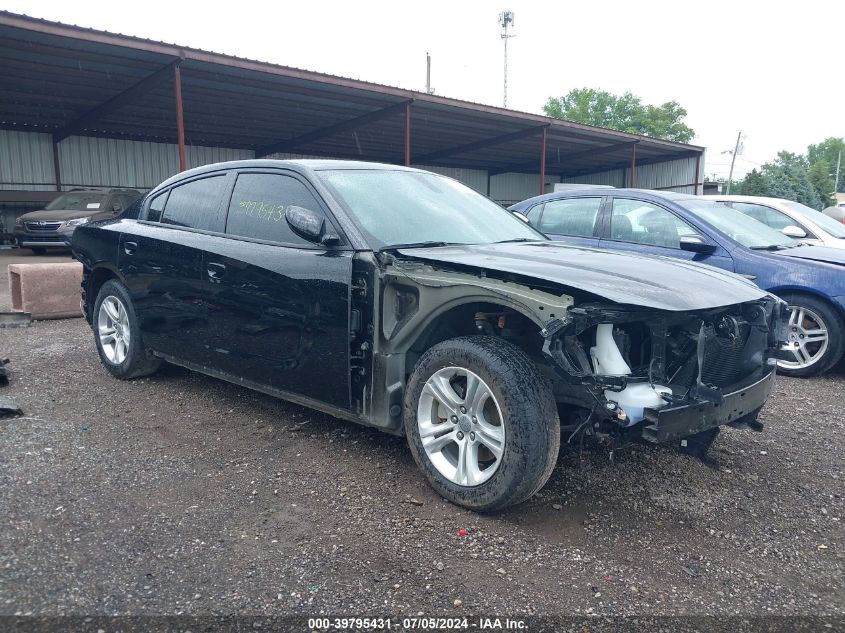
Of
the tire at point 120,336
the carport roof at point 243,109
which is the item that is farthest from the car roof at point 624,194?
the carport roof at point 243,109

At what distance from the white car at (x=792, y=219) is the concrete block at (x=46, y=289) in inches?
272

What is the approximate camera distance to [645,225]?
6.12 meters

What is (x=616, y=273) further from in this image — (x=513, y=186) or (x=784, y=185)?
→ (x=784, y=185)

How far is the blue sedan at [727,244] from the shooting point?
526cm

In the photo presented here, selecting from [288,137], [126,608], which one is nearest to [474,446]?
[126,608]

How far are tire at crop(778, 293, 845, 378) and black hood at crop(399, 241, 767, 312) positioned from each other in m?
2.35

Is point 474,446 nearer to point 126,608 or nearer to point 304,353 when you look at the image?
point 304,353

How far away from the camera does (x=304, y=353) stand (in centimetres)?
342

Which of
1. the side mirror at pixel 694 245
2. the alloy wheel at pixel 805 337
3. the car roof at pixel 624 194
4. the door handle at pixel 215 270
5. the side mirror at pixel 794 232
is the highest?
the car roof at pixel 624 194

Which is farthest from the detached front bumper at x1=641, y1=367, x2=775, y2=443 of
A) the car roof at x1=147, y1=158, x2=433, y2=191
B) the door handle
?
the door handle

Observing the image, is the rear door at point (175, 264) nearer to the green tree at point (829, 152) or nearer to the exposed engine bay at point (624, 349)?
the exposed engine bay at point (624, 349)

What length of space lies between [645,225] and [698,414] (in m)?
3.79

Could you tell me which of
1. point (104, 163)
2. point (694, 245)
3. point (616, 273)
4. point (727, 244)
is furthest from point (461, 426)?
point (104, 163)

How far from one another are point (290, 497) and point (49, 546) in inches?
37.9
